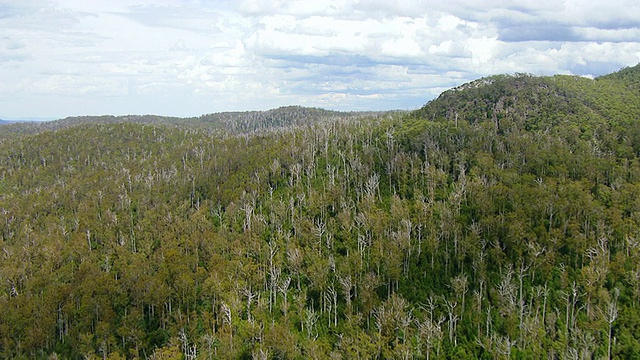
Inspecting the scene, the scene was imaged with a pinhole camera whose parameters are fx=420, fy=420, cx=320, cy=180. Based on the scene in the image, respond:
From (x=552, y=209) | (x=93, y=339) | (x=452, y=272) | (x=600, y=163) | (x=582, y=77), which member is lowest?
(x=93, y=339)

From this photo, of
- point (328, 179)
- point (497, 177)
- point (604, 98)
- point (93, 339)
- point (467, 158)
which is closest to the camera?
Answer: point (93, 339)

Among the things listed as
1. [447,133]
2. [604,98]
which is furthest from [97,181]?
[604,98]

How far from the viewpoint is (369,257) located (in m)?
87.1

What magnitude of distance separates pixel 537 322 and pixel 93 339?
72.1 meters

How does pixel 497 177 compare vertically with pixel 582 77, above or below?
below

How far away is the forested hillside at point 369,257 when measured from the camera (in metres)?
66.4

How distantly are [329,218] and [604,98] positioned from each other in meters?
122

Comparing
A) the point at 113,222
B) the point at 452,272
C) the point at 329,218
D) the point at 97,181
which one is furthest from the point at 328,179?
the point at 97,181

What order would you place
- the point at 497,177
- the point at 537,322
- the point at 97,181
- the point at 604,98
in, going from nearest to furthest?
1. the point at 537,322
2. the point at 497,177
3. the point at 604,98
4. the point at 97,181

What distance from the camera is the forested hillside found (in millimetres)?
66375

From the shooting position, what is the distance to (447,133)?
135m

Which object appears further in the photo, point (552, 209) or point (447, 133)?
point (447, 133)

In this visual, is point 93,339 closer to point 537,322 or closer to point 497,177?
point 537,322

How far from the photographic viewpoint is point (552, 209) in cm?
8569
